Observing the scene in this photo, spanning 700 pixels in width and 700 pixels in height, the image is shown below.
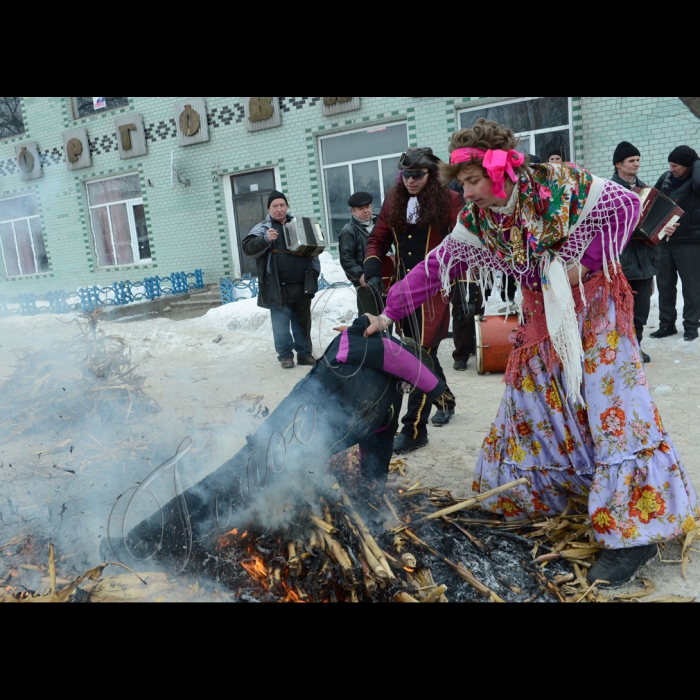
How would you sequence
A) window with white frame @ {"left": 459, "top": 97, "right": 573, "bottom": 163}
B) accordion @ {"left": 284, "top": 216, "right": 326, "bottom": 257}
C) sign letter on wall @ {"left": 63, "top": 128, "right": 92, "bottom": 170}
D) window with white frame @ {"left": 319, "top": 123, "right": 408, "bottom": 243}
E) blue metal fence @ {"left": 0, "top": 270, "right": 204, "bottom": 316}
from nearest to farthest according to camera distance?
accordion @ {"left": 284, "top": 216, "right": 326, "bottom": 257}, window with white frame @ {"left": 459, "top": 97, "right": 573, "bottom": 163}, blue metal fence @ {"left": 0, "top": 270, "right": 204, "bottom": 316}, window with white frame @ {"left": 319, "top": 123, "right": 408, "bottom": 243}, sign letter on wall @ {"left": 63, "top": 128, "right": 92, "bottom": 170}

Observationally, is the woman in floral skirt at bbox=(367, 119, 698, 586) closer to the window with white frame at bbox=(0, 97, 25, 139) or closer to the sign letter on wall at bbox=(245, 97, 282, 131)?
the window with white frame at bbox=(0, 97, 25, 139)

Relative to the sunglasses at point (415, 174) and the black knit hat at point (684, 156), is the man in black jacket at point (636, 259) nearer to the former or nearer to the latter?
the black knit hat at point (684, 156)

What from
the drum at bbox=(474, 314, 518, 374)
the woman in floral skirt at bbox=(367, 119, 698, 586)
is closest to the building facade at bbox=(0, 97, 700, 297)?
the drum at bbox=(474, 314, 518, 374)

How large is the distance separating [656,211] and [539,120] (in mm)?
6622

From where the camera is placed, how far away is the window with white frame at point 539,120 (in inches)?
403

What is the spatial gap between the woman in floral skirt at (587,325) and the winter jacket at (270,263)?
412cm

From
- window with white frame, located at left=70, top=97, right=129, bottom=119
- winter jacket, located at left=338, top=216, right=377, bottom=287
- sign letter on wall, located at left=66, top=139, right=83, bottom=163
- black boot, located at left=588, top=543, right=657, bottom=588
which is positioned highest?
window with white frame, located at left=70, top=97, right=129, bottom=119

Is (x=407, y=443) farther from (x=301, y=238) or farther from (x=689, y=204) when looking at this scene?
(x=689, y=204)

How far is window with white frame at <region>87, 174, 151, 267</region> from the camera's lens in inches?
582

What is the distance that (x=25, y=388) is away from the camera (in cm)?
514

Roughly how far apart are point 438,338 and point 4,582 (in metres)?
2.89

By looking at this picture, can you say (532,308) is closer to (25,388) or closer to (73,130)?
(25,388)

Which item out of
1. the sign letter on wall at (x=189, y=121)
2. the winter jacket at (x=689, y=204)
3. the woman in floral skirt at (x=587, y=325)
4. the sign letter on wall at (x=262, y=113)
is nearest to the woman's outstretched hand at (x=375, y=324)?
the woman in floral skirt at (x=587, y=325)

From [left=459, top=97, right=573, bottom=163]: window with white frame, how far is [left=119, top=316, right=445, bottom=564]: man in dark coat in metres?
8.53
